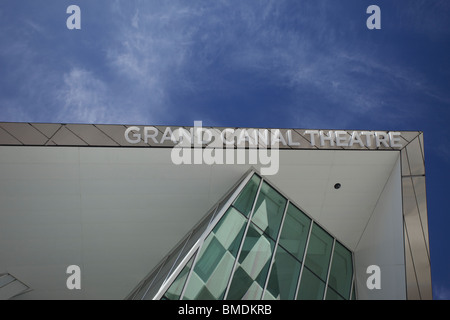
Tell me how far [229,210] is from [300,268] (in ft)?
10.5

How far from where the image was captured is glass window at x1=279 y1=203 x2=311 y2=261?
51.1ft

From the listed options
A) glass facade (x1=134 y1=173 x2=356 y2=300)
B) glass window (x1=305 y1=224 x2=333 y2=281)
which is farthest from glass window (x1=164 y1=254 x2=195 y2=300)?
glass window (x1=305 y1=224 x2=333 y2=281)

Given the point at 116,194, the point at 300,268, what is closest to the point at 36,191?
the point at 116,194

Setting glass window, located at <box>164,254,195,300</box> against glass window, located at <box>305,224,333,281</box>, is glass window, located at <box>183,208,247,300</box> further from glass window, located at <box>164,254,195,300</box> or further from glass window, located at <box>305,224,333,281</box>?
glass window, located at <box>305,224,333,281</box>

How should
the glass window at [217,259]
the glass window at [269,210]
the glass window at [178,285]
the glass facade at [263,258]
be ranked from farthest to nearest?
the glass window at [269,210] → the glass facade at [263,258] → the glass window at [217,259] → the glass window at [178,285]

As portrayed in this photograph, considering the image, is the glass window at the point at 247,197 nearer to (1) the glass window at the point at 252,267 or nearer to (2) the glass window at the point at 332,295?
(1) the glass window at the point at 252,267

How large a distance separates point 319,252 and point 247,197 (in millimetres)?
3549

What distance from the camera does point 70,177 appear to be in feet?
49.9

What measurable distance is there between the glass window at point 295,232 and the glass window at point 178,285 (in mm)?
4085

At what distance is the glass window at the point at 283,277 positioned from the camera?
13984 mm

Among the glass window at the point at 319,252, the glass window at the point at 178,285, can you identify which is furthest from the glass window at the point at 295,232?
the glass window at the point at 178,285

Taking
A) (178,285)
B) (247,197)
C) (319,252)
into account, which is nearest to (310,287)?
(319,252)

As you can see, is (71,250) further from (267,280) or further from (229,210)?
(267,280)

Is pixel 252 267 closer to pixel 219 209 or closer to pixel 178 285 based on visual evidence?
pixel 219 209
